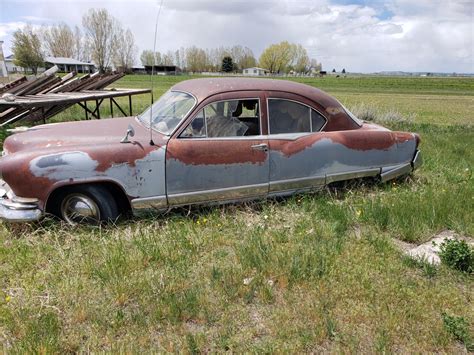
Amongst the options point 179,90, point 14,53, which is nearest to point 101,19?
point 14,53

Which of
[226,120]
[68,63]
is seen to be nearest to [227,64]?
[68,63]

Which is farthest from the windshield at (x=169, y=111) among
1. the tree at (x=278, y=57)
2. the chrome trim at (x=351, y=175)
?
the tree at (x=278, y=57)

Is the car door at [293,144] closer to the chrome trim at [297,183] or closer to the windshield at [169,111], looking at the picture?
the chrome trim at [297,183]

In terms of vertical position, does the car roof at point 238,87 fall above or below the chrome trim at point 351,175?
above

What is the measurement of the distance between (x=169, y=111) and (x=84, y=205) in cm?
144

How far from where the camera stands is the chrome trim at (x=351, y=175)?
4551mm

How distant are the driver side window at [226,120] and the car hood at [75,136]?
1.33 ft

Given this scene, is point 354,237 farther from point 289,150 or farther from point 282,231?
point 289,150

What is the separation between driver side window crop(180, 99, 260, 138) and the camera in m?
3.89

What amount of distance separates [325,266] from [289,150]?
1.65 metres

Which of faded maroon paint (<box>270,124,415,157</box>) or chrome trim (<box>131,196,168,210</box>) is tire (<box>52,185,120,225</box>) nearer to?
chrome trim (<box>131,196,168,210</box>)

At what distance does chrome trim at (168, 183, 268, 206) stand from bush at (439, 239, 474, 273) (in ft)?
6.44

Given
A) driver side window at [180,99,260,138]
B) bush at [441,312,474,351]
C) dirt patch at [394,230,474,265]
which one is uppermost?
driver side window at [180,99,260,138]

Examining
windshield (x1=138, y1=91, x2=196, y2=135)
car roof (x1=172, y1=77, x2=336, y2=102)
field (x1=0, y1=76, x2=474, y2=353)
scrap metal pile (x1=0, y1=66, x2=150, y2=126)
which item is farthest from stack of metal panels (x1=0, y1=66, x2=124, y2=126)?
field (x1=0, y1=76, x2=474, y2=353)
